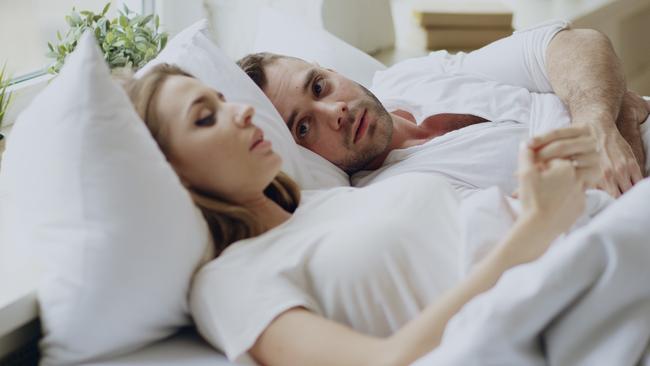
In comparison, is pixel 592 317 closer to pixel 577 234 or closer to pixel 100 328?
pixel 577 234

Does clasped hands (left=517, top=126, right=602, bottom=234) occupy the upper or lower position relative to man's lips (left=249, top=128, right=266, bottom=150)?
lower

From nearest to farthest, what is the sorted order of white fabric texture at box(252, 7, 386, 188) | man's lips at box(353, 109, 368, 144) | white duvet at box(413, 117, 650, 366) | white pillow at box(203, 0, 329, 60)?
white duvet at box(413, 117, 650, 366) < man's lips at box(353, 109, 368, 144) < white fabric texture at box(252, 7, 386, 188) < white pillow at box(203, 0, 329, 60)

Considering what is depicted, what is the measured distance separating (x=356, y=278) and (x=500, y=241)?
0.67 ft

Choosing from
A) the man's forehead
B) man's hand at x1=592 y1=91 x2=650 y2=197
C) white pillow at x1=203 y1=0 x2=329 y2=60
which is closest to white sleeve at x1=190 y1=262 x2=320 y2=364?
the man's forehead

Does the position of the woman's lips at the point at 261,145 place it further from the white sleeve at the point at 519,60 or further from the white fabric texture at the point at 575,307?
the white sleeve at the point at 519,60

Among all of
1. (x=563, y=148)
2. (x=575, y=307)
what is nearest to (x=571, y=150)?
(x=563, y=148)

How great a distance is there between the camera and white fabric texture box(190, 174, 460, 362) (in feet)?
4.17

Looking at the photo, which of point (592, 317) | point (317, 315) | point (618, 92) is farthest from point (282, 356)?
point (618, 92)

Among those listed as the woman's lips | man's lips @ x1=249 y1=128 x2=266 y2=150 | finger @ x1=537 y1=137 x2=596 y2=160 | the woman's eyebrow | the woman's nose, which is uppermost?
the woman's eyebrow

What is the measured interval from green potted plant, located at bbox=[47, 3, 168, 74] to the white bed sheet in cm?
77

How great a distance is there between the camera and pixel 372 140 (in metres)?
1.82

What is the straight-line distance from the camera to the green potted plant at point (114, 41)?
77.8 inches

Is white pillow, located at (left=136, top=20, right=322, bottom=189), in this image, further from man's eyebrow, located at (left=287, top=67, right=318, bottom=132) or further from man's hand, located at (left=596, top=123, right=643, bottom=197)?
man's hand, located at (left=596, top=123, right=643, bottom=197)

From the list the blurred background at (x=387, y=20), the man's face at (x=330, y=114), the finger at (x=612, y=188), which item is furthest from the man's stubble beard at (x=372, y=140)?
the blurred background at (x=387, y=20)
